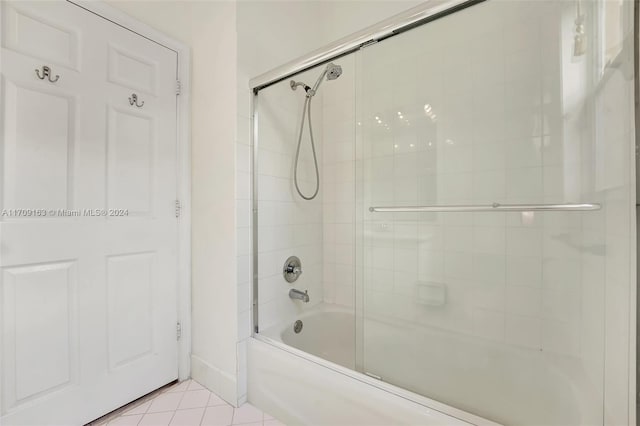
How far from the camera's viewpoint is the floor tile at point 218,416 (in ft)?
4.32

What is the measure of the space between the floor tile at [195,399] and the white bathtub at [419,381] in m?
0.25

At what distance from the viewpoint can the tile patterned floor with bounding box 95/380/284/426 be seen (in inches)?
51.9

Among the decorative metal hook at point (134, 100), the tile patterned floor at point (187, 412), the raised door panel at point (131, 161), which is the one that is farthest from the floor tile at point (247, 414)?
the decorative metal hook at point (134, 100)

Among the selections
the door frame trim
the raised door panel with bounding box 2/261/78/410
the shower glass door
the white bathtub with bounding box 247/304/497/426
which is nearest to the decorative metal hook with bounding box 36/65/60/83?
the door frame trim

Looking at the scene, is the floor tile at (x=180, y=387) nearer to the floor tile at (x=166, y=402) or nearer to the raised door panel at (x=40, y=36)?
the floor tile at (x=166, y=402)

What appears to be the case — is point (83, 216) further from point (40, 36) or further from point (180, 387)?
point (180, 387)

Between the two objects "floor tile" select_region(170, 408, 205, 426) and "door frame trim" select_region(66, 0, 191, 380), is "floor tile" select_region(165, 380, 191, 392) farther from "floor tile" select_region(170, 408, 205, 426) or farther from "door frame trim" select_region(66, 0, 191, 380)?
"floor tile" select_region(170, 408, 205, 426)

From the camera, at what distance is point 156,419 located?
4.38 ft

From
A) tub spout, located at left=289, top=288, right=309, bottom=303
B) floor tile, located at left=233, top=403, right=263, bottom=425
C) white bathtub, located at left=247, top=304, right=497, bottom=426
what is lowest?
floor tile, located at left=233, top=403, right=263, bottom=425

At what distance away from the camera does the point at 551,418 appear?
110 centimetres

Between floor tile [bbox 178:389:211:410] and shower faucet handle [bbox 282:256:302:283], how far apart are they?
0.72 m

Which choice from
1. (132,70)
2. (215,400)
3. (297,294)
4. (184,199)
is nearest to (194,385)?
(215,400)

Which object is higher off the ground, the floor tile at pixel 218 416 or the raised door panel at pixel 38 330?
the raised door panel at pixel 38 330

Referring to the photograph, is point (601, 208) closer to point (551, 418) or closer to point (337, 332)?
point (551, 418)
